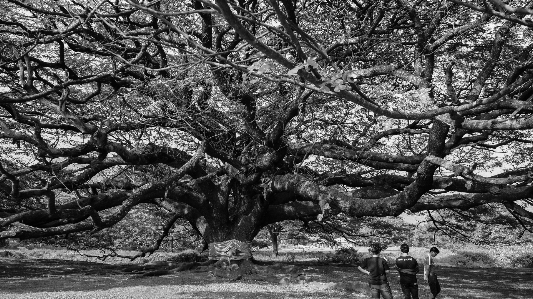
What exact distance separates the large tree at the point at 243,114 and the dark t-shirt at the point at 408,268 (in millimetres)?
1604

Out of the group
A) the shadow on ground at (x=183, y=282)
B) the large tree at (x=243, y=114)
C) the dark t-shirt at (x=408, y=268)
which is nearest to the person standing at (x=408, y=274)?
the dark t-shirt at (x=408, y=268)

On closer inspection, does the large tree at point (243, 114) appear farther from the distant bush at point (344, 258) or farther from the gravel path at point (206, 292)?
the distant bush at point (344, 258)

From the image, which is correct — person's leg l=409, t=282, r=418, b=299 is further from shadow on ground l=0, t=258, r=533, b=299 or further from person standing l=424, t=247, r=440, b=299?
shadow on ground l=0, t=258, r=533, b=299

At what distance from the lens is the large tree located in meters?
9.84

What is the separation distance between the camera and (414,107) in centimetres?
841

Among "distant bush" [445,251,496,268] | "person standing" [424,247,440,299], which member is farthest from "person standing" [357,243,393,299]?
"distant bush" [445,251,496,268]

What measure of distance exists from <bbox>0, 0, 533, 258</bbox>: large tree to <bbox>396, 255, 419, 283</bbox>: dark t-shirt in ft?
5.26

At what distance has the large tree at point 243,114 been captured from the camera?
32.3 feet

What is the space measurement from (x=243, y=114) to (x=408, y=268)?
571cm

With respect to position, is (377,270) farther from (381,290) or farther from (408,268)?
(408,268)

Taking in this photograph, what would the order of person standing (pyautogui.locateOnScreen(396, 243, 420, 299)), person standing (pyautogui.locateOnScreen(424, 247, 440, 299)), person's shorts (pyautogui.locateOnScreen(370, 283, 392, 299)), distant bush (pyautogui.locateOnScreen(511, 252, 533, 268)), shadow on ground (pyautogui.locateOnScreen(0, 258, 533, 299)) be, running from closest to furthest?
person's shorts (pyautogui.locateOnScreen(370, 283, 392, 299)) < person standing (pyautogui.locateOnScreen(396, 243, 420, 299)) < person standing (pyautogui.locateOnScreen(424, 247, 440, 299)) < shadow on ground (pyautogui.locateOnScreen(0, 258, 533, 299)) < distant bush (pyautogui.locateOnScreen(511, 252, 533, 268))

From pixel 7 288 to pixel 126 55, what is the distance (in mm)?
6639

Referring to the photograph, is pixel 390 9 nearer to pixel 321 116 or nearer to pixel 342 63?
pixel 342 63

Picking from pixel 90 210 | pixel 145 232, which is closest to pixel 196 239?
pixel 145 232
